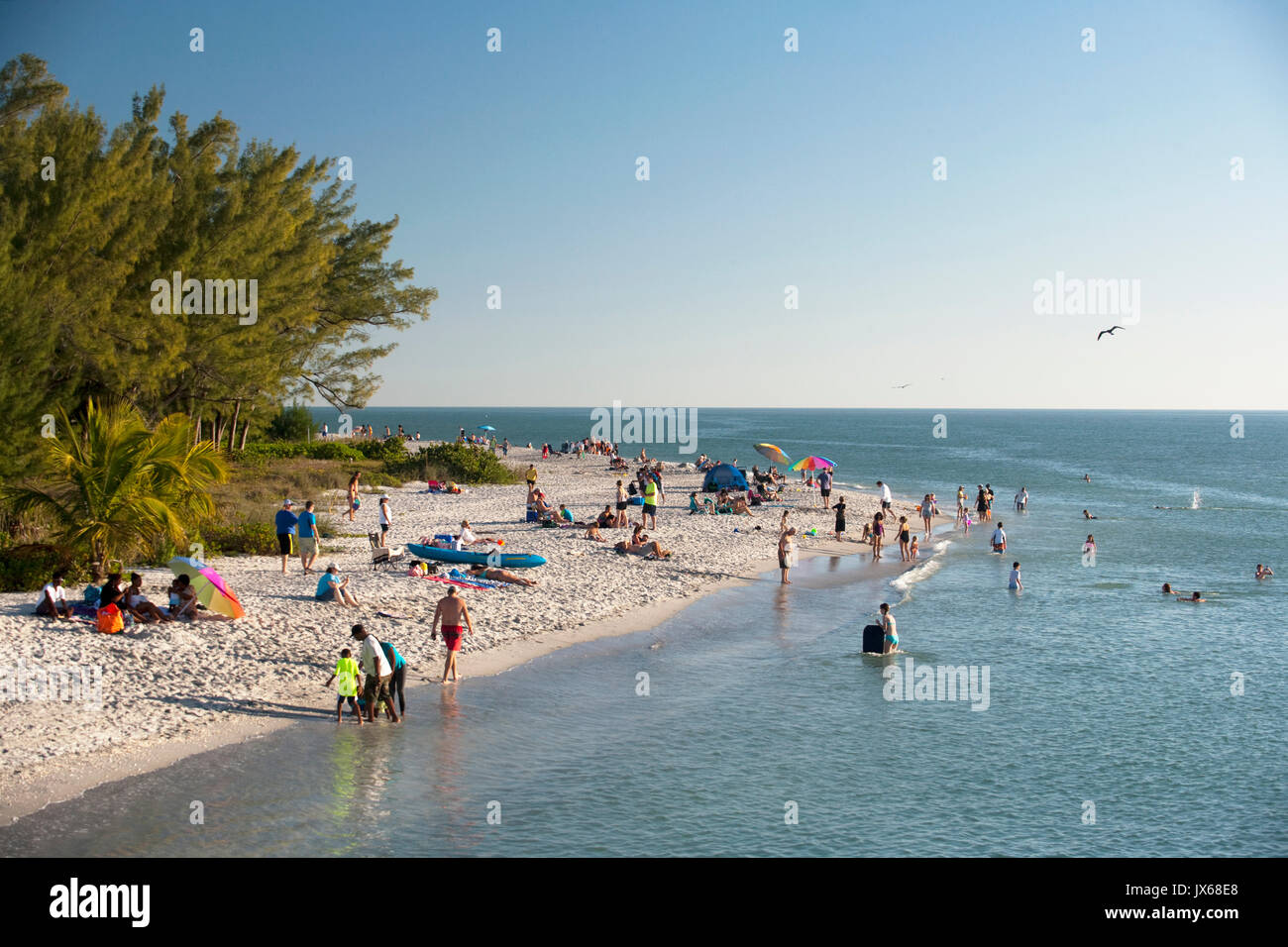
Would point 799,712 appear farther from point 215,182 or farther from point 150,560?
point 215,182

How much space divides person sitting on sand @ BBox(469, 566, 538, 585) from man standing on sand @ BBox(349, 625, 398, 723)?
27.3 ft

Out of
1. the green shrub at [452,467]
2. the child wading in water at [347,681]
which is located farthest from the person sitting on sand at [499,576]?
the green shrub at [452,467]

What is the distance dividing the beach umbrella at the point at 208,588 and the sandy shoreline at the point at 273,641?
0.27m

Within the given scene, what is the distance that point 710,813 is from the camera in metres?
11.8

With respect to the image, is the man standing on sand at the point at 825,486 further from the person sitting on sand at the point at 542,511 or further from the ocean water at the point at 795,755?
the ocean water at the point at 795,755

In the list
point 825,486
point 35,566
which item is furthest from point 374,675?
point 825,486

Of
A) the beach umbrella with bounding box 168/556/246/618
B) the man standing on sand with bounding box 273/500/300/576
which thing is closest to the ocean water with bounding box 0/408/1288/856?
the beach umbrella with bounding box 168/556/246/618

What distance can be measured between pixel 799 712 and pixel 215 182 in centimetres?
2707

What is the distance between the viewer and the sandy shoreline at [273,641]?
39.4 ft

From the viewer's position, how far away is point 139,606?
15547mm

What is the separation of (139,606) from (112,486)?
3260 millimetres

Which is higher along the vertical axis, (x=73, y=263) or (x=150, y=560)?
(x=73, y=263)

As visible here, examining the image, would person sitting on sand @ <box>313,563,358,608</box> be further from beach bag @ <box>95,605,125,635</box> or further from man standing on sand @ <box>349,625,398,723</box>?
man standing on sand @ <box>349,625,398,723</box>
